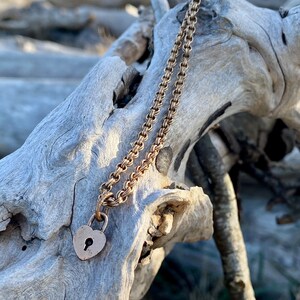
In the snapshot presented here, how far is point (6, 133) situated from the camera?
Result: 2.52 metres

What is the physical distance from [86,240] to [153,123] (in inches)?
12.9

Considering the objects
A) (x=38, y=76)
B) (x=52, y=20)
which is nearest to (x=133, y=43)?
(x=38, y=76)

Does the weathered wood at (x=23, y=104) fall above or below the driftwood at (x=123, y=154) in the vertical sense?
below

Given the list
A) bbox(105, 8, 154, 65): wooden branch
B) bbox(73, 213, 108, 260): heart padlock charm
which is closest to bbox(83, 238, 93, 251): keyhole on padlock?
bbox(73, 213, 108, 260): heart padlock charm

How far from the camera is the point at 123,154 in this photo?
1465mm

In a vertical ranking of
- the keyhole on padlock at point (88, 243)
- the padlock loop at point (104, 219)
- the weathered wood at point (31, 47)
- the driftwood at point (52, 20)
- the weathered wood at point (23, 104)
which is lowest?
the driftwood at point (52, 20)

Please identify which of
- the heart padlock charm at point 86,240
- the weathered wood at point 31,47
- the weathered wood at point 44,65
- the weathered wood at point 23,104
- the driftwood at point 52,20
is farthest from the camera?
the driftwood at point 52,20

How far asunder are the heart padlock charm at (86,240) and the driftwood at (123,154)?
0.07 ft

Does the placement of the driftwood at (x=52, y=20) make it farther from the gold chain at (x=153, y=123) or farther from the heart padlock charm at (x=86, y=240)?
the heart padlock charm at (x=86, y=240)

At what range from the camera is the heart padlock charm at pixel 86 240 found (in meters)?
1.32

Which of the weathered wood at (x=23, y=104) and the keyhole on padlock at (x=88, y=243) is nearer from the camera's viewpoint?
the keyhole on padlock at (x=88, y=243)

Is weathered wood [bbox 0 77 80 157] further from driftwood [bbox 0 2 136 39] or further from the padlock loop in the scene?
driftwood [bbox 0 2 136 39]

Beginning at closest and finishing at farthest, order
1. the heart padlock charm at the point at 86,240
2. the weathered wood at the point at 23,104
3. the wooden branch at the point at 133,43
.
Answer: the heart padlock charm at the point at 86,240, the wooden branch at the point at 133,43, the weathered wood at the point at 23,104

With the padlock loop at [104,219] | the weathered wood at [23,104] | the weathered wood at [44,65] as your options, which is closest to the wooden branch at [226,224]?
the padlock loop at [104,219]
